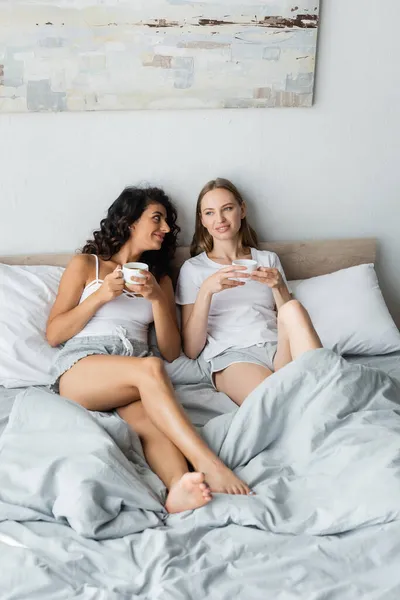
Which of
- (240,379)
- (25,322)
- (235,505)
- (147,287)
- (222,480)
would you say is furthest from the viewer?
(25,322)

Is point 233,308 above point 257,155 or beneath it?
beneath

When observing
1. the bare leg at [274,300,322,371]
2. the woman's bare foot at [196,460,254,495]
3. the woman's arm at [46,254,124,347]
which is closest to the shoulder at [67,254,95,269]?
the woman's arm at [46,254,124,347]

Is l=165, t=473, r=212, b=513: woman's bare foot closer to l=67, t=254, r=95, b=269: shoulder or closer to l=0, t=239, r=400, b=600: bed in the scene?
l=0, t=239, r=400, b=600: bed

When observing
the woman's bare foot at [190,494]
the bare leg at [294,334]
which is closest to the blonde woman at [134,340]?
the woman's bare foot at [190,494]

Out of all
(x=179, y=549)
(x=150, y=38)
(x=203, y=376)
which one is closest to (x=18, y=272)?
(x=203, y=376)

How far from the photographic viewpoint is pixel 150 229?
2367 mm

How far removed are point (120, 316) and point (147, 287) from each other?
21cm

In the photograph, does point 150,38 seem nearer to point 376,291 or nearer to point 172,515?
point 376,291

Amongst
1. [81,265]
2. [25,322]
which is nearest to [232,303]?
[81,265]

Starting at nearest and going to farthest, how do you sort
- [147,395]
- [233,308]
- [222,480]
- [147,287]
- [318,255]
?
[222,480], [147,395], [147,287], [233,308], [318,255]

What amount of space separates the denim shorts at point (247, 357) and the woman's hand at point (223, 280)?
8.0 inches

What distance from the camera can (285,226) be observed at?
106 inches

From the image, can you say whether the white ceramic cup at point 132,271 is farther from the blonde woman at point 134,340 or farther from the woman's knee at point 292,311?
the woman's knee at point 292,311

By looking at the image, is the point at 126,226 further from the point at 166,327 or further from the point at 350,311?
the point at 350,311
